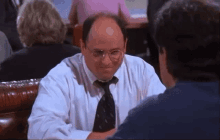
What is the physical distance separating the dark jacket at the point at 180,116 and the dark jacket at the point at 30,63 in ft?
3.75

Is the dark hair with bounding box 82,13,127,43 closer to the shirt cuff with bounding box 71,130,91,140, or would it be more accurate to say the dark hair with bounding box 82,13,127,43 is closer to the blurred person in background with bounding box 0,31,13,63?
the shirt cuff with bounding box 71,130,91,140

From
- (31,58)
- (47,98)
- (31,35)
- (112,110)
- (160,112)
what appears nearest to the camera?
(160,112)

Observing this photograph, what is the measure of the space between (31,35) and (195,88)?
142cm

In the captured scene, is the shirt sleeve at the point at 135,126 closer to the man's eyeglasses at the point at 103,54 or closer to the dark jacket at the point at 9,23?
the man's eyeglasses at the point at 103,54

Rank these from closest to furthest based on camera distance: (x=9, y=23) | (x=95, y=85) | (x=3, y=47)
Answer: (x=95, y=85)
(x=3, y=47)
(x=9, y=23)

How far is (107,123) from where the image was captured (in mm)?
1194

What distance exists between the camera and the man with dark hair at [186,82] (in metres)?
0.61

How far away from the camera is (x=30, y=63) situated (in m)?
1.68

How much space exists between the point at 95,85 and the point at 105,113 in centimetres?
15

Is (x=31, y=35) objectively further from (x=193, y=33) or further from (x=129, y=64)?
(x=193, y=33)

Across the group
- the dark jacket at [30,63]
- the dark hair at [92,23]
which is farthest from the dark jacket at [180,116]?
the dark jacket at [30,63]

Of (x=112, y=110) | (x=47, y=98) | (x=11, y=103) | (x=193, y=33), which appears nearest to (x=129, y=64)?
(x=112, y=110)

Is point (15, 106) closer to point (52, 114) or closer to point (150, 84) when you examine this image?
point (52, 114)

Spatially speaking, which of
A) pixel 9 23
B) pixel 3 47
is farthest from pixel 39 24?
pixel 9 23
